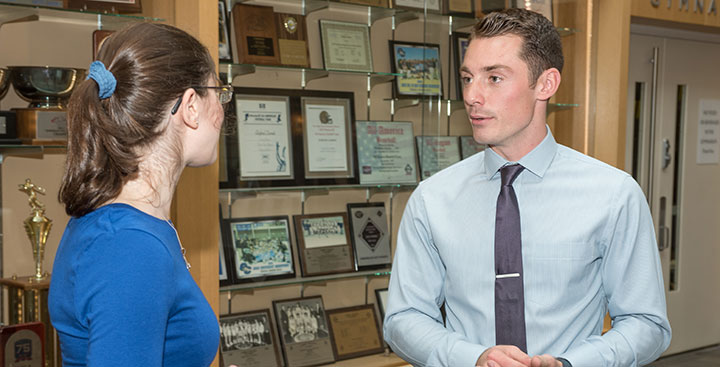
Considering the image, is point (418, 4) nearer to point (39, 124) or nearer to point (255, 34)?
point (255, 34)

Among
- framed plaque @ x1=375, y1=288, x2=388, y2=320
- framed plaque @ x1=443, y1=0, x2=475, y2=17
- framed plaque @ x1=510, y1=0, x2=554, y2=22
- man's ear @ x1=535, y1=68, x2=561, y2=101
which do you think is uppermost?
framed plaque @ x1=510, y1=0, x2=554, y2=22

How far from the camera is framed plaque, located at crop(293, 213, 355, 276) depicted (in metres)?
3.11

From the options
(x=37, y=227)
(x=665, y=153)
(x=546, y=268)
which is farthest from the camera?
(x=665, y=153)

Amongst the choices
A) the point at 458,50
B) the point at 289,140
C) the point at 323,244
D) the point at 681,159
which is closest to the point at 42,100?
the point at 289,140

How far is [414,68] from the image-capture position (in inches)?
131

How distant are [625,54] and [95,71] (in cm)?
294

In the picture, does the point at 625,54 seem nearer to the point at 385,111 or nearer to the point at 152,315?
the point at 385,111

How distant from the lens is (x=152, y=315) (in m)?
1.02

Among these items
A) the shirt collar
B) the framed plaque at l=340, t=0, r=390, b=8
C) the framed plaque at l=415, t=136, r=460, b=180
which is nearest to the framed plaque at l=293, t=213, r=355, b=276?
the framed plaque at l=415, t=136, r=460, b=180

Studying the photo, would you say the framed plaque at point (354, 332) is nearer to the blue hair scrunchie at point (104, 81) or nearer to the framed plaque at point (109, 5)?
the framed plaque at point (109, 5)

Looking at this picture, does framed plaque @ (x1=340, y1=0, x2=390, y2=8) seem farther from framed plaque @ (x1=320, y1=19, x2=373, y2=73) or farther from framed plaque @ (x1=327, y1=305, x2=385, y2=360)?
framed plaque @ (x1=327, y1=305, x2=385, y2=360)

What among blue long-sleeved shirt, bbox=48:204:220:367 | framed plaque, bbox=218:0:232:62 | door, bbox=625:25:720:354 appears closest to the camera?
blue long-sleeved shirt, bbox=48:204:220:367

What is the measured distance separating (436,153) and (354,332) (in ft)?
2.92

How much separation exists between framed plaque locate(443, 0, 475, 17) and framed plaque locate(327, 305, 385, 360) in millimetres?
1402
